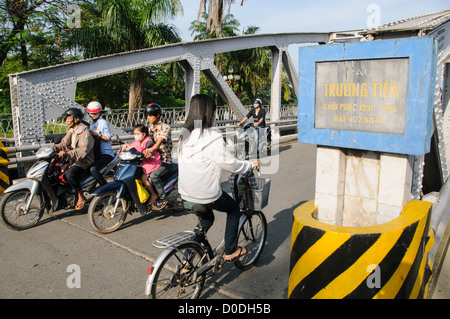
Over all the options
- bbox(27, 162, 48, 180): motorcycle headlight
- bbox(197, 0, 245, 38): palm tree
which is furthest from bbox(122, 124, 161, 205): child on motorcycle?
bbox(197, 0, 245, 38): palm tree

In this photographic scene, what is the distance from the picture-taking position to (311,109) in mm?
2770

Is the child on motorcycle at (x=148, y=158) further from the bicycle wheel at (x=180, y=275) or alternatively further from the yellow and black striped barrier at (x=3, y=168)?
the yellow and black striped barrier at (x=3, y=168)

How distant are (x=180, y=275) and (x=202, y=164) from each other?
Answer: 0.89 m

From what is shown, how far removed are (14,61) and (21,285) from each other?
16.1m

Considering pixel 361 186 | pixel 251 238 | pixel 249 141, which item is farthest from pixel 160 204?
pixel 249 141

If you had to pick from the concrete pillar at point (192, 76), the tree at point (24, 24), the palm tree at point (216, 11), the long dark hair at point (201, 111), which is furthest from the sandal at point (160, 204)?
the palm tree at point (216, 11)

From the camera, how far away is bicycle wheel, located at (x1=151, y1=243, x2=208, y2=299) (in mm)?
2707

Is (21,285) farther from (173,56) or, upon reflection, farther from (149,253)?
(173,56)

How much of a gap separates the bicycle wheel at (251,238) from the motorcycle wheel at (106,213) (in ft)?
6.31

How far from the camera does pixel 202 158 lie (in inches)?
119

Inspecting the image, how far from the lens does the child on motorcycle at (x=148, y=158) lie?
16.8ft

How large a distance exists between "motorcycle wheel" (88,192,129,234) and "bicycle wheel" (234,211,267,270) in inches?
75.7

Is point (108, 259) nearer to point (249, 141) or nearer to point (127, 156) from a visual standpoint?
point (127, 156)
